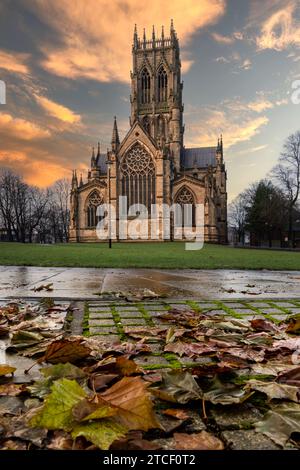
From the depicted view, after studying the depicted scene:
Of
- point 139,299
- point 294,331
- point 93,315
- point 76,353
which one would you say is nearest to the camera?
point 76,353

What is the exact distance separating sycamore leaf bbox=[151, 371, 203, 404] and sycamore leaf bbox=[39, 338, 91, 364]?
51 centimetres

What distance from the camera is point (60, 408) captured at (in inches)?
50.4

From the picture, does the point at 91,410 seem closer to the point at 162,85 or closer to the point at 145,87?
the point at 162,85

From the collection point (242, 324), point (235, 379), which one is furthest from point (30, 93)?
point (235, 379)

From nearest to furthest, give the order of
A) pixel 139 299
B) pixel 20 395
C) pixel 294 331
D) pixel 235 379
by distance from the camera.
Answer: pixel 20 395 → pixel 235 379 → pixel 294 331 → pixel 139 299

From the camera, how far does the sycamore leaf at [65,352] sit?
1.93m

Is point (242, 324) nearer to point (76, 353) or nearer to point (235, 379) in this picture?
point (235, 379)

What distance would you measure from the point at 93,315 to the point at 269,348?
66.8 inches

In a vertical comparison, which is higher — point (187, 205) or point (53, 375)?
point (187, 205)

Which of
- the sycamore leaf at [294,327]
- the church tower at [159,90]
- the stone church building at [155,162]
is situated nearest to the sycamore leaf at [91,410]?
the sycamore leaf at [294,327]

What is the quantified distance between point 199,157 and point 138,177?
1639cm

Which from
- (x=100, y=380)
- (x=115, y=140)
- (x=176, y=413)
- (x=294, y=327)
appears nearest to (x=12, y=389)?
(x=100, y=380)

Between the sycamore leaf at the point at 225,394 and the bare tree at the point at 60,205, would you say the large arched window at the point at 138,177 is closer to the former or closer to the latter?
the bare tree at the point at 60,205

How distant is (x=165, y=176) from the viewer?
5034 cm
